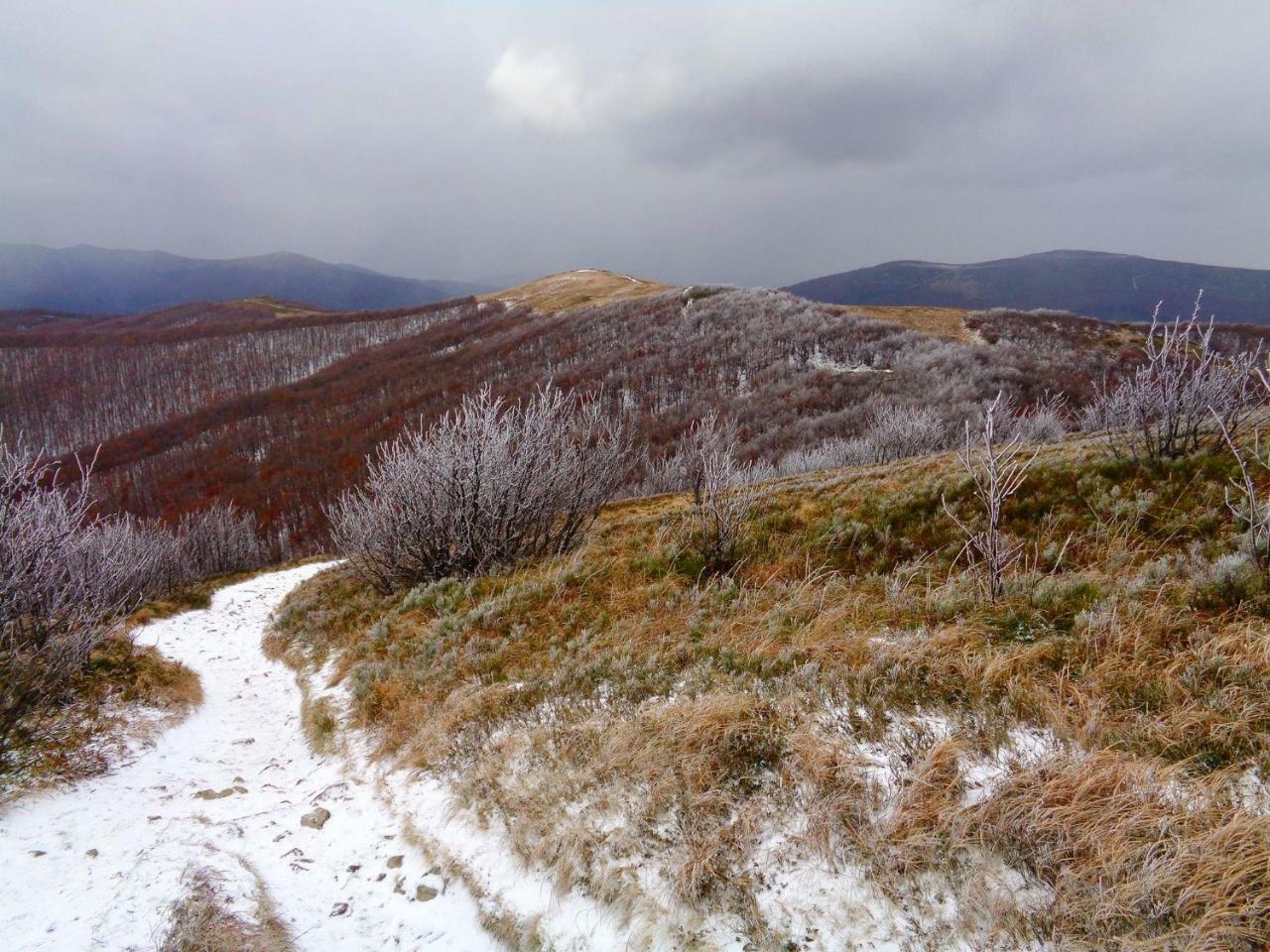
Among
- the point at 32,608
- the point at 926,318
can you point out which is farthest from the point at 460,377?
the point at 32,608

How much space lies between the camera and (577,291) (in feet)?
310

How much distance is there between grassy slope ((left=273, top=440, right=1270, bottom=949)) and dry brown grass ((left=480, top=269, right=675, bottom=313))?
76.1 meters

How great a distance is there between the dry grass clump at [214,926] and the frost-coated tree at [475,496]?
5.18 m

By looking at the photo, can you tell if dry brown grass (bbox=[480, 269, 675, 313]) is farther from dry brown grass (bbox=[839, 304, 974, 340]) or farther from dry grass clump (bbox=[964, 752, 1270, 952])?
dry grass clump (bbox=[964, 752, 1270, 952])

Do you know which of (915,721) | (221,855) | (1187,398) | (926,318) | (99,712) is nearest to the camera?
(915,721)

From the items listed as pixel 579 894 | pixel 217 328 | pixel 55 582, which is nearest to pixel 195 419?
pixel 217 328

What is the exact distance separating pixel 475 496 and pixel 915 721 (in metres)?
6.63

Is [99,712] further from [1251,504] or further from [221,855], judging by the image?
[1251,504]

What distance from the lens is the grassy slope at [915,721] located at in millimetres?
2473

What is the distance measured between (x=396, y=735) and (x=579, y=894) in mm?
2776

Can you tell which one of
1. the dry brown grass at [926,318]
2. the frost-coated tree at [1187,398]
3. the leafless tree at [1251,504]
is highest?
the dry brown grass at [926,318]

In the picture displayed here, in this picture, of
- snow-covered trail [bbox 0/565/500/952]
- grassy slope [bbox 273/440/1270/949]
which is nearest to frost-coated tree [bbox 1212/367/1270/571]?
grassy slope [bbox 273/440/1270/949]

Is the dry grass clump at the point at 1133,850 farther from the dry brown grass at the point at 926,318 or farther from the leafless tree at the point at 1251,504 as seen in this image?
the dry brown grass at the point at 926,318

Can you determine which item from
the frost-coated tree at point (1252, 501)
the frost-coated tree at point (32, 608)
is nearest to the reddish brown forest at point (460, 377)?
the frost-coated tree at point (32, 608)
